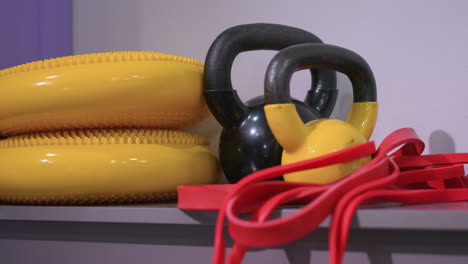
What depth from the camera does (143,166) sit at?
0.56 meters

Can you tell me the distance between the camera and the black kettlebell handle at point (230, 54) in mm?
583

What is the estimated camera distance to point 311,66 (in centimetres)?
51

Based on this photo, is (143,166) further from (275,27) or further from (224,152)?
(275,27)

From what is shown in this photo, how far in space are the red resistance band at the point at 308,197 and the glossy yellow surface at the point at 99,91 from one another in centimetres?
17

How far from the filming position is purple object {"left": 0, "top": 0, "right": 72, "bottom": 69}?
32.6 inches

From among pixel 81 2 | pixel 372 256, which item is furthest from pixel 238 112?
pixel 81 2

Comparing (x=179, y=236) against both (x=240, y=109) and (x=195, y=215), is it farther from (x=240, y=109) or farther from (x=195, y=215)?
(x=240, y=109)

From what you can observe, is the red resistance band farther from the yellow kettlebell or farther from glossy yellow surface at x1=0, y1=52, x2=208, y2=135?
glossy yellow surface at x1=0, y1=52, x2=208, y2=135

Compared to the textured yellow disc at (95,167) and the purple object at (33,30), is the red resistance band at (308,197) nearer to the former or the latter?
the textured yellow disc at (95,167)

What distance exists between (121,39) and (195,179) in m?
0.44

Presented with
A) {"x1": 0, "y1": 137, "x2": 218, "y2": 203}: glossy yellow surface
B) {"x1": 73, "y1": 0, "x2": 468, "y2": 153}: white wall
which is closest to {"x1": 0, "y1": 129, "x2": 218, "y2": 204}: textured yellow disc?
{"x1": 0, "y1": 137, "x2": 218, "y2": 203}: glossy yellow surface

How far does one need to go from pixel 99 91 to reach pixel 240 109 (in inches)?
7.3

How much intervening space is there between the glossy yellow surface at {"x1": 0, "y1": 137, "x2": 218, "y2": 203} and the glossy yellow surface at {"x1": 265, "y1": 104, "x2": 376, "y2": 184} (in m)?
0.17

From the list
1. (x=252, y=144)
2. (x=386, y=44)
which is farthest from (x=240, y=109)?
(x=386, y=44)
